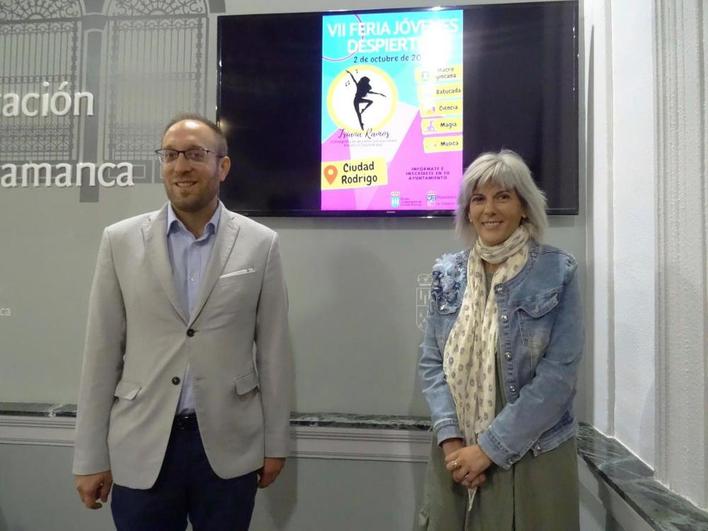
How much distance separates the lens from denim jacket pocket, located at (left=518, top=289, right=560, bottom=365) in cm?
127

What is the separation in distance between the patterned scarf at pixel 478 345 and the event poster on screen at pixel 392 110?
2.24 ft

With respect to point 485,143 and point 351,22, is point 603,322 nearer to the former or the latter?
point 485,143

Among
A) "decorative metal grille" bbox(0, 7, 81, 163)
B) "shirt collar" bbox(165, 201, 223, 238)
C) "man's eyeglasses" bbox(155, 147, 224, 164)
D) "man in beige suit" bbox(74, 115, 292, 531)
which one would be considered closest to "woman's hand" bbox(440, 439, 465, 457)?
"man in beige suit" bbox(74, 115, 292, 531)

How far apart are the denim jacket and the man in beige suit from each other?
0.58 m

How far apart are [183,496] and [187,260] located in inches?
26.5

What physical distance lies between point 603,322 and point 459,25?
1.31m

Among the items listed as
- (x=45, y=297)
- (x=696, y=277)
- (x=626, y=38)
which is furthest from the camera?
(x=45, y=297)

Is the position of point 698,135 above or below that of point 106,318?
above

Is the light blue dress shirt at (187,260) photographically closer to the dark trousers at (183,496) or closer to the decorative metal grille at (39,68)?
the dark trousers at (183,496)

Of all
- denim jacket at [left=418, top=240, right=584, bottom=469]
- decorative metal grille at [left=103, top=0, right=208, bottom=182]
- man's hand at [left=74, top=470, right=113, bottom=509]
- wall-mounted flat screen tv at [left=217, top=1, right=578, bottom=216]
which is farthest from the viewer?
decorative metal grille at [left=103, top=0, right=208, bottom=182]

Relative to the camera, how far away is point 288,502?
2012 millimetres

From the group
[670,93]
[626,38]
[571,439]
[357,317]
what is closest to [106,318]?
[357,317]

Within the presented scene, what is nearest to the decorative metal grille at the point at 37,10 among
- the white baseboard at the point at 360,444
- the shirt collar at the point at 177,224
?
the shirt collar at the point at 177,224

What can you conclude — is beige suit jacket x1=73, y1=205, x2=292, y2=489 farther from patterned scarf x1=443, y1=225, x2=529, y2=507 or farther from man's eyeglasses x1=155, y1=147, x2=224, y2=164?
patterned scarf x1=443, y1=225, x2=529, y2=507
